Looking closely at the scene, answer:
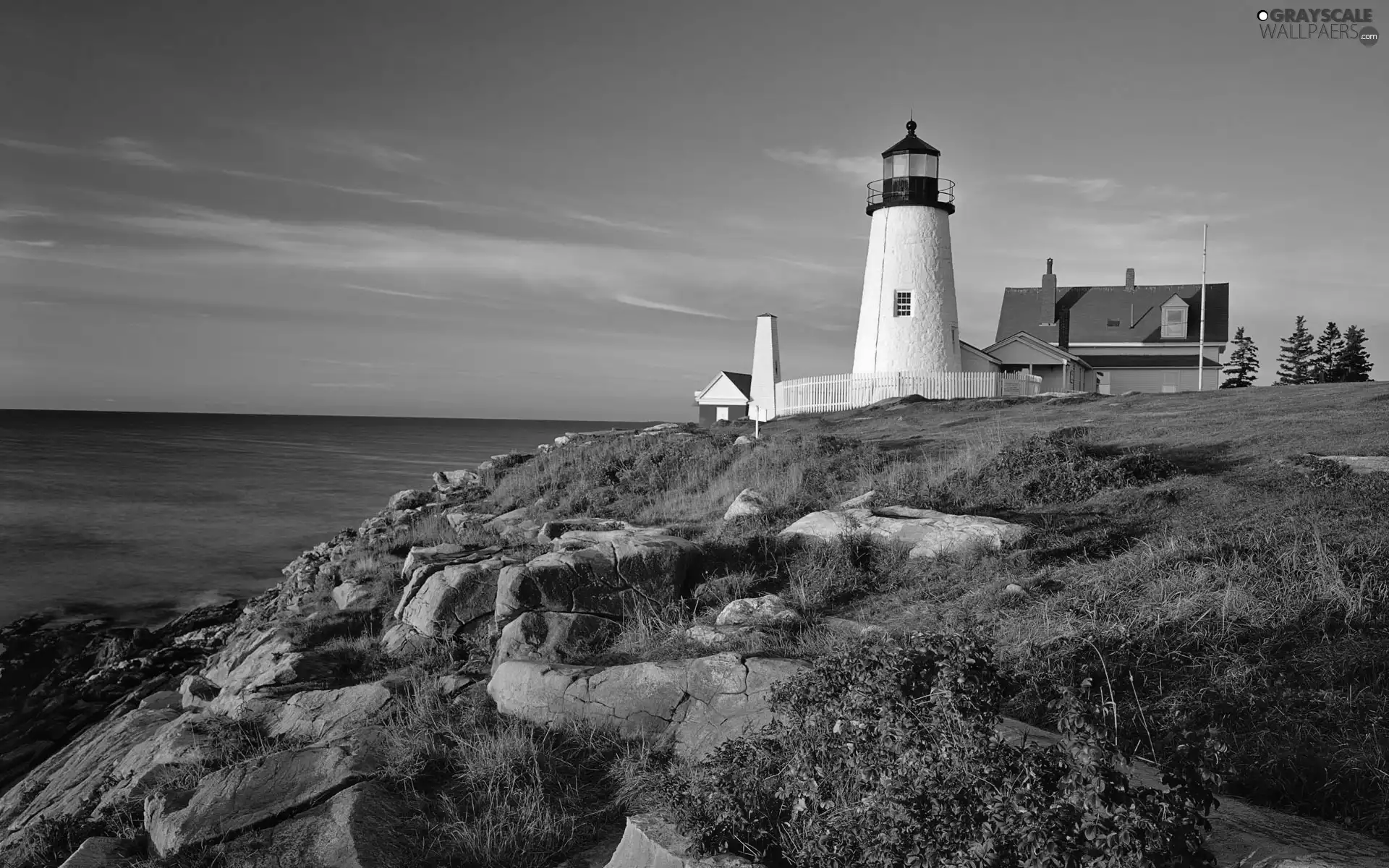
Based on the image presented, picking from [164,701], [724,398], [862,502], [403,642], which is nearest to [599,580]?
[403,642]

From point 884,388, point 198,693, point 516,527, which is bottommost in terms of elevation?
point 198,693

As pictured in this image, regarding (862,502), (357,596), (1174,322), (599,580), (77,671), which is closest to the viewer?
(599,580)

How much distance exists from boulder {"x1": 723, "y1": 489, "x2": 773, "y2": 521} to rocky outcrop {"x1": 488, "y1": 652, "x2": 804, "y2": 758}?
450cm

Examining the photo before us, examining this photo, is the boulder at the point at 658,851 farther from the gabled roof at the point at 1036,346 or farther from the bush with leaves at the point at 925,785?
the gabled roof at the point at 1036,346

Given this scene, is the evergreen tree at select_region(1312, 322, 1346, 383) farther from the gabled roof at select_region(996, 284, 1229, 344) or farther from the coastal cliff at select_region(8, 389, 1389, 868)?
the coastal cliff at select_region(8, 389, 1389, 868)

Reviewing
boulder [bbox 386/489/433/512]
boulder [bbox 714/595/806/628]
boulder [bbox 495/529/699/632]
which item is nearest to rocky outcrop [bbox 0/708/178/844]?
boulder [bbox 495/529/699/632]

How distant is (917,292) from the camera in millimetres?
31609

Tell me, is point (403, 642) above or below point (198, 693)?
above

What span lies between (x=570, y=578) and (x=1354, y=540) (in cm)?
729

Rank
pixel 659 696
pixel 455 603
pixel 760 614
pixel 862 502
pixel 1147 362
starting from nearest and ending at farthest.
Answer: pixel 659 696
pixel 760 614
pixel 455 603
pixel 862 502
pixel 1147 362

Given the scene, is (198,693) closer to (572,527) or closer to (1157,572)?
(572,527)

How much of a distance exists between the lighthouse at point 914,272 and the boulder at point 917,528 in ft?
75.2

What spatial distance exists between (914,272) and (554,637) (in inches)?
1058

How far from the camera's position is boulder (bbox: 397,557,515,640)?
29.2ft
